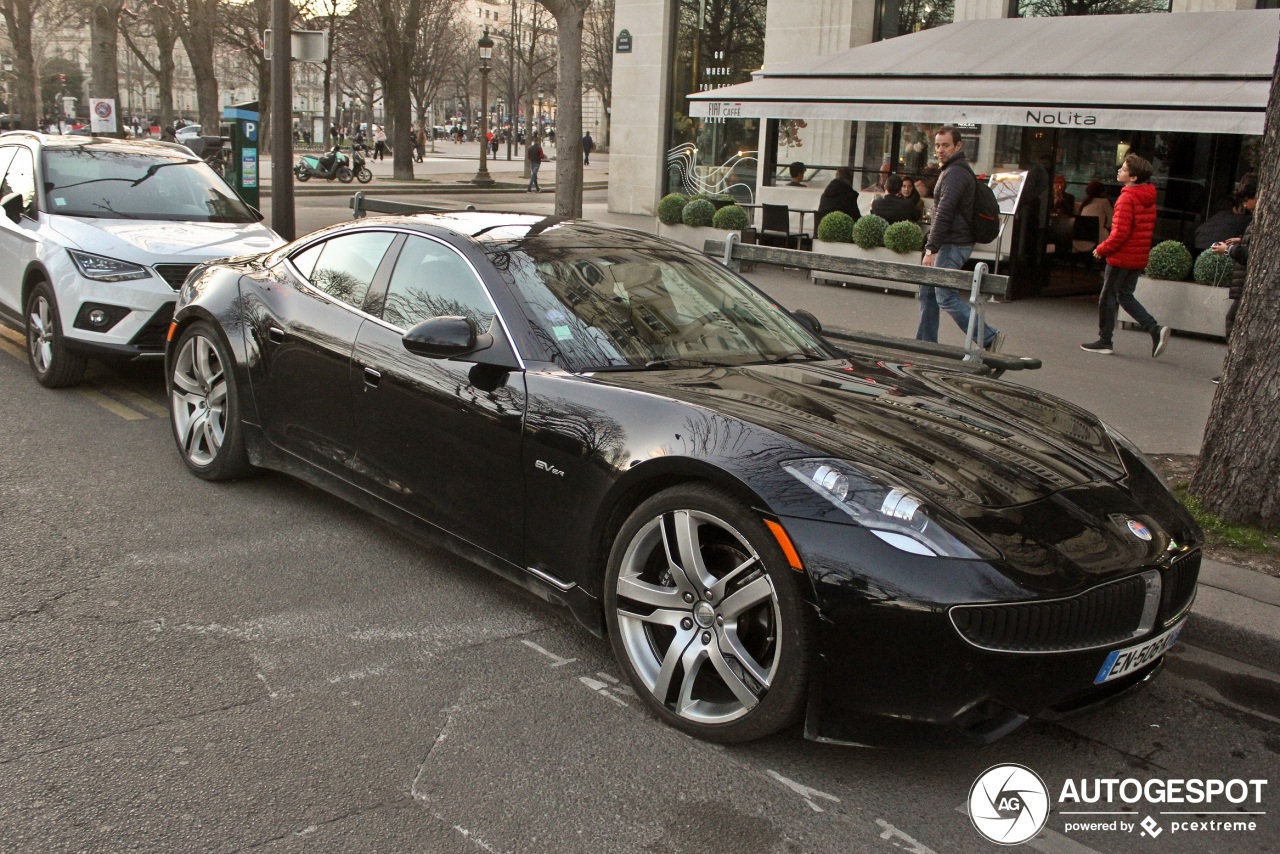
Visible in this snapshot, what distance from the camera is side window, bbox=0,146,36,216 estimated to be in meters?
8.05

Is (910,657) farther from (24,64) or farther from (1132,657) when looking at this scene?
(24,64)

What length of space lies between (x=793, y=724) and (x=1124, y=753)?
3.51 ft

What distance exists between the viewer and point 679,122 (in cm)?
2392

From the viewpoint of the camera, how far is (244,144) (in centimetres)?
1617

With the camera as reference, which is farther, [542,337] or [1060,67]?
[1060,67]

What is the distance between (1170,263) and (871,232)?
148 inches

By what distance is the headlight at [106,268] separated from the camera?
715 cm

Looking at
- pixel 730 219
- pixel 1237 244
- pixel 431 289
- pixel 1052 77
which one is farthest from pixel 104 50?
pixel 431 289

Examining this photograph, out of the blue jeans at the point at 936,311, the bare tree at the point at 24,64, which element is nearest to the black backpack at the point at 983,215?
the blue jeans at the point at 936,311

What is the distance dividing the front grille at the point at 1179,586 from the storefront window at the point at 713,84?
19063 mm

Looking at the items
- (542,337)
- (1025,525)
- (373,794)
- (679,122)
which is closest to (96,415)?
(542,337)

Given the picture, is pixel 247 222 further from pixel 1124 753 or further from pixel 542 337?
pixel 1124 753

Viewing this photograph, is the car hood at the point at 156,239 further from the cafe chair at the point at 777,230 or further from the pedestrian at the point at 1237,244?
the cafe chair at the point at 777,230

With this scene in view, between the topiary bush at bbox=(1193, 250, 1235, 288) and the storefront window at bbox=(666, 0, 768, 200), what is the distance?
11.4 metres
